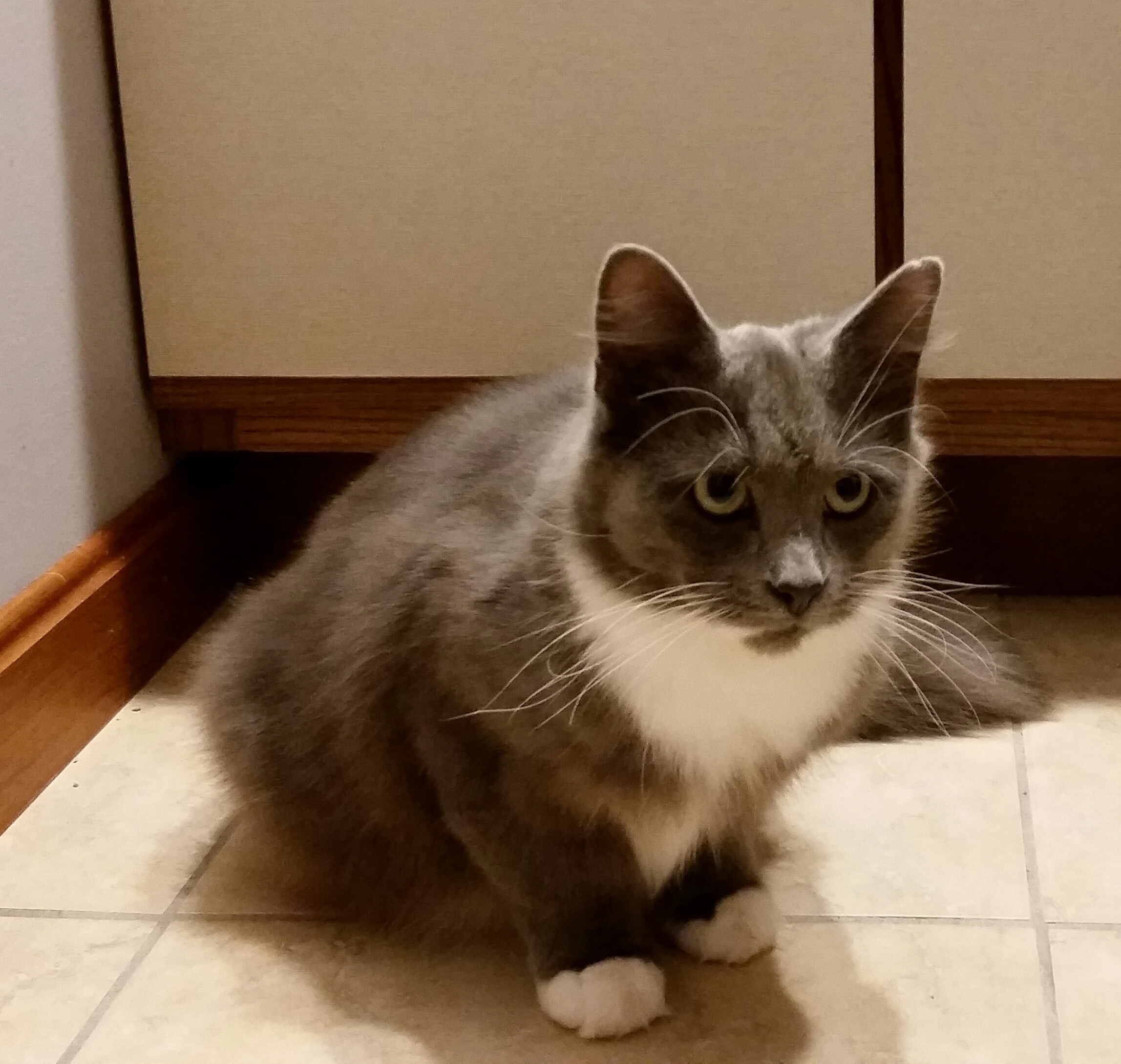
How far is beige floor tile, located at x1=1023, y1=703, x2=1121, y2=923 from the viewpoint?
1.22 meters

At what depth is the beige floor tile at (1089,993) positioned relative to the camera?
1038 millimetres

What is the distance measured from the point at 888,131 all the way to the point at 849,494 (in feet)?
2.27

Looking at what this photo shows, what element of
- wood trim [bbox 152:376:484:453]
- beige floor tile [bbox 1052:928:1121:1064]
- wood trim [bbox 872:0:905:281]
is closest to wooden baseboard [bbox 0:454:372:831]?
wood trim [bbox 152:376:484:453]

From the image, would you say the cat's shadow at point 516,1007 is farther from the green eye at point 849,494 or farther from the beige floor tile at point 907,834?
the green eye at point 849,494

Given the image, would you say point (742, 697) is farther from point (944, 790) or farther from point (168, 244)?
point (168, 244)

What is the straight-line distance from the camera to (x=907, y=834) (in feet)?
4.39

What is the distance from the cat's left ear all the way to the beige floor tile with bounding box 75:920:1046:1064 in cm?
47

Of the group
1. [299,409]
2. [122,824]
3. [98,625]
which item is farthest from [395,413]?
[122,824]

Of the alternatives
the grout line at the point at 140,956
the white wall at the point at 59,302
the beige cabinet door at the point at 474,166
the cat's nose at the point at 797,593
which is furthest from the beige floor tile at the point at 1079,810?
the white wall at the point at 59,302

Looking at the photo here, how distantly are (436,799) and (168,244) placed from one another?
0.86m

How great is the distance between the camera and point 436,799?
1175 millimetres

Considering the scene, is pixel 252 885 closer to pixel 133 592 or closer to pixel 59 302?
pixel 133 592

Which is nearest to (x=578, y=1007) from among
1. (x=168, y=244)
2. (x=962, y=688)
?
(x=962, y=688)

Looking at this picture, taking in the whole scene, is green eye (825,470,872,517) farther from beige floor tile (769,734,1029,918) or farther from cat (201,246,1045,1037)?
beige floor tile (769,734,1029,918)
